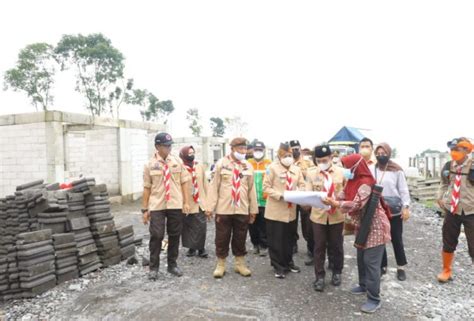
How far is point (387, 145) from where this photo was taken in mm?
4730

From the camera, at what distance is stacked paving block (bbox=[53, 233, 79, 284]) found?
4.91m

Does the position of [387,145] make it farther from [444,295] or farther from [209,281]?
[209,281]

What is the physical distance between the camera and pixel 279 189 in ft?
16.2

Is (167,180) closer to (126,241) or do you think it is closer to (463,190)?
(126,241)

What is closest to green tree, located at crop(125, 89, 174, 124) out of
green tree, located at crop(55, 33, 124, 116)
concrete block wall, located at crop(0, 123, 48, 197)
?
green tree, located at crop(55, 33, 124, 116)

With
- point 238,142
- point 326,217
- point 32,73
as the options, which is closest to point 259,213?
point 238,142

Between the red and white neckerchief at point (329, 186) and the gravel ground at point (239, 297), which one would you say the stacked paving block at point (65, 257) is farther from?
the red and white neckerchief at point (329, 186)

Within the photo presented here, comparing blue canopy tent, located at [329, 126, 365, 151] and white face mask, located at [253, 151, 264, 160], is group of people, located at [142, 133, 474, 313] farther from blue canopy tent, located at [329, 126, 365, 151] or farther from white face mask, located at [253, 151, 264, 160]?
blue canopy tent, located at [329, 126, 365, 151]

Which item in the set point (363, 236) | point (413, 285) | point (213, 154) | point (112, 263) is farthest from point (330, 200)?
point (213, 154)

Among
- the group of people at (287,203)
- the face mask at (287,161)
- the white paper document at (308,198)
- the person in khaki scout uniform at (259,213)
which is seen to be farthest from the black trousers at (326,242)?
Result: the person in khaki scout uniform at (259,213)

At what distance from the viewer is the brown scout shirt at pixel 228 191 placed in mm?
4898

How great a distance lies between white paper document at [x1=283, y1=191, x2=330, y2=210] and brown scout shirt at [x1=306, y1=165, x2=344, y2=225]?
24 cm

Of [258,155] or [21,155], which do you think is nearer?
[258,155]

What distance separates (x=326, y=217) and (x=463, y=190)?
185 cm
